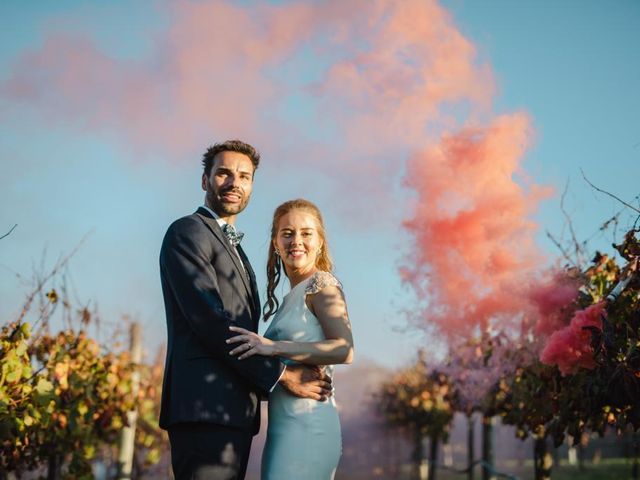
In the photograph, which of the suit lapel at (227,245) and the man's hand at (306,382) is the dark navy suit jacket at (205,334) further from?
the man's hand at (306,382)

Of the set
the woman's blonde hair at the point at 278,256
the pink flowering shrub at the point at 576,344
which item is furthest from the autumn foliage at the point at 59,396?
the pink flowering shrub at the point at 576,344

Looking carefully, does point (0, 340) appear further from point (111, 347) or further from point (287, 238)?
point (111, 347)

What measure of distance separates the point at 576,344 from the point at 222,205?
301 centimetres

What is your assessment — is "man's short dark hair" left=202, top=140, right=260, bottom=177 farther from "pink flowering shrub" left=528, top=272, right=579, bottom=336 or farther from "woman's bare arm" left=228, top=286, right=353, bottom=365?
"pink flowering shrub" left=528, top=272, right=579, bottom=336

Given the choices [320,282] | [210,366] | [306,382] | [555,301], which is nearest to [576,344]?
[555,301]

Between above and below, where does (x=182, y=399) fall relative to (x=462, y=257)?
below

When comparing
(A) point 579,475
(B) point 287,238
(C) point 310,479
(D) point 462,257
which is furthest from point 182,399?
(A) point 579,475

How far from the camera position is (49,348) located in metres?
8.55

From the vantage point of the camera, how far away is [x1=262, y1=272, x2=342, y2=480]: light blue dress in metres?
3.16


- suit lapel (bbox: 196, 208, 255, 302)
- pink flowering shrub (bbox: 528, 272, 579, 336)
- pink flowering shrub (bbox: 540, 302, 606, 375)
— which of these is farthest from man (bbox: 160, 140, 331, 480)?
pink flowering shrub (bbox: 528, 272, 579, 336)

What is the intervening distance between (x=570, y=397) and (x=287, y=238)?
3178mm

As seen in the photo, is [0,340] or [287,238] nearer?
[287,238]

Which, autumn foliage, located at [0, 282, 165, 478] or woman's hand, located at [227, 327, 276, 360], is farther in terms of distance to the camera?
autumn foliage, located at [0, 282, 165, 478]

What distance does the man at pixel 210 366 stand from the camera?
9.72 ft
